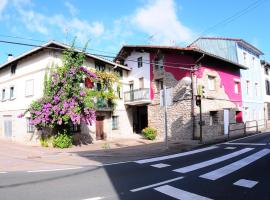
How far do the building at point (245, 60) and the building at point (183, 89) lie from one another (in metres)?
1.36

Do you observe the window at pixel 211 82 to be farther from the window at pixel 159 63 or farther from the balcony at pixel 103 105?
the balcony at pixel 103 105

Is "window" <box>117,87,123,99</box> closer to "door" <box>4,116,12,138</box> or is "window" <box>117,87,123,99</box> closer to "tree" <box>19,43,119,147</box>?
"tree" <box>19,43,119,147</box>

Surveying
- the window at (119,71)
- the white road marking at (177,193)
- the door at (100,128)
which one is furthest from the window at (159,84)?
the white road marking at (177,193)

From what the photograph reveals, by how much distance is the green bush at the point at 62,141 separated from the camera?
1600 cm

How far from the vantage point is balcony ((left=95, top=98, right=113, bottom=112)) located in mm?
19975

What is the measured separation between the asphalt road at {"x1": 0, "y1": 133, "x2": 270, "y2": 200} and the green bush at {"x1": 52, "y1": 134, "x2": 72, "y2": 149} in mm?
7639

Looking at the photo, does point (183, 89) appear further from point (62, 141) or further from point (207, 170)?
point (207, 170)

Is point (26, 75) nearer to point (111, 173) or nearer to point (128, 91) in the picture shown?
point (128, 91)

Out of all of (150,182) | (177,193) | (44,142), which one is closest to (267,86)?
(44,142)

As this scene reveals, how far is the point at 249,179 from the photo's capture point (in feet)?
21.9

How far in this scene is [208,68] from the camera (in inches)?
816

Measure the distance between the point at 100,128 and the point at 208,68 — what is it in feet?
33.0

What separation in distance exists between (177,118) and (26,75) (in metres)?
12.1

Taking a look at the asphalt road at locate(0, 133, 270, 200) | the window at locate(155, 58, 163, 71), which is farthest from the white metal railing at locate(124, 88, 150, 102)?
the asphalt road at locate(0, 133, 270, 200)
